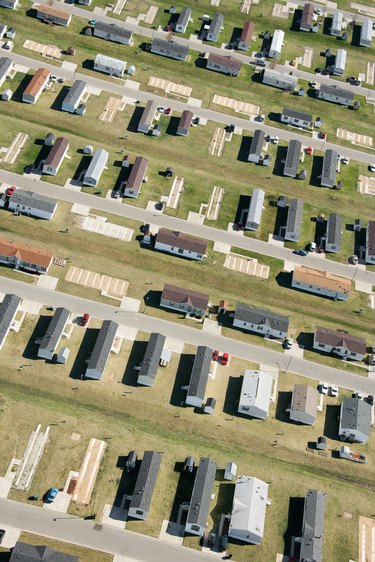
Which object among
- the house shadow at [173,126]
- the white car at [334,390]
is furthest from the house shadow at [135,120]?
the white car at [334,390]

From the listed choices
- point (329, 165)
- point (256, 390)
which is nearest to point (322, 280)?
point (256, 390)

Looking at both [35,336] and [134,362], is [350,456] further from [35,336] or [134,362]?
[35,336]

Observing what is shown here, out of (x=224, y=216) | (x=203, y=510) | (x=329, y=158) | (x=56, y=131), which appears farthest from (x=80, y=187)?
(x=203, y=510)

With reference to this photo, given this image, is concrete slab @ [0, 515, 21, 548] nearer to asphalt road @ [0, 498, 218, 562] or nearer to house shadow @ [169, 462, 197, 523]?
asphalt road @ [0, 498, 218, 562]

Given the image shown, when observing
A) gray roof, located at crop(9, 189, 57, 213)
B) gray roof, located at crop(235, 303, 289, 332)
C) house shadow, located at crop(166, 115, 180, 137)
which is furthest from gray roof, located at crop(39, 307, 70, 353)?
house shadow, located at crop(166, 115, 180, 137)

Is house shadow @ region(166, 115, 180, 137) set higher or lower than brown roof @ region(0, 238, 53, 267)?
higher

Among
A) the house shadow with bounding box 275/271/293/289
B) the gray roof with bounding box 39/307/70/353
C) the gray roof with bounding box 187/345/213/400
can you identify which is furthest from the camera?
the house shadow with bounding box 275/271/293/289

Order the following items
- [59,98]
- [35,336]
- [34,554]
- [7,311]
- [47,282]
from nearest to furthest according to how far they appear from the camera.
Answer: [34,554] → [7,311] → [35,336] → [47,282] → [59,98]
